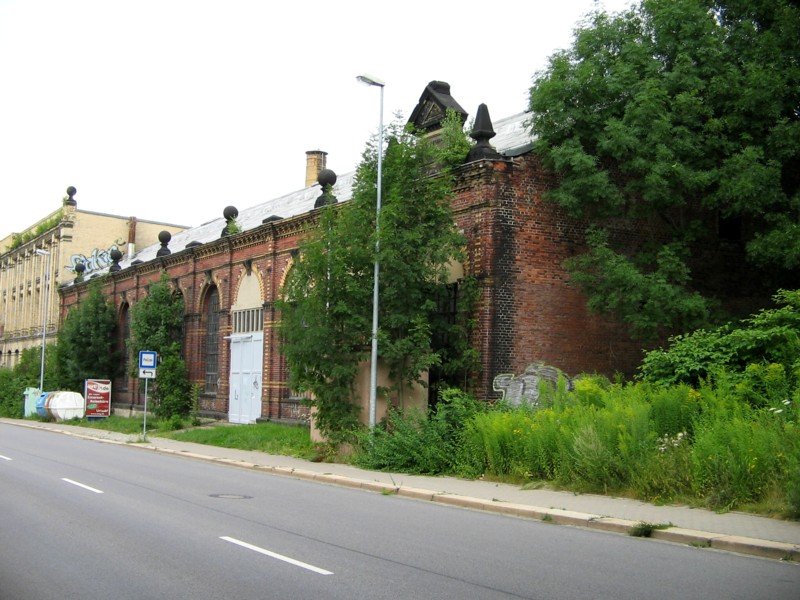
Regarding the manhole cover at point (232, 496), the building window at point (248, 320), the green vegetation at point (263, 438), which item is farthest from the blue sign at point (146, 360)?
the manhole cover at point (232, 496)

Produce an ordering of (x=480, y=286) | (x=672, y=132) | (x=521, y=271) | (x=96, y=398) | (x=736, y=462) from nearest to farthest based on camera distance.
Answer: (x=736, y=462) < (x=672, y=132) < (x=480, y=286) < (x=521, y=271) < (x=96, y=398)

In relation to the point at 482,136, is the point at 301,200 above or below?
above

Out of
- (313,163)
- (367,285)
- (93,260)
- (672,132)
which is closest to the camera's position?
(672,132)

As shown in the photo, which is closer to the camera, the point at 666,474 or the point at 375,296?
the point at 666,474

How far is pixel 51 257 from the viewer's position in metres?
61.7

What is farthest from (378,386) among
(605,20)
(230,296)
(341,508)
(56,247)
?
(56,247)

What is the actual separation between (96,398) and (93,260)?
21514 mm

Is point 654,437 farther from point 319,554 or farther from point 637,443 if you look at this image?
point 319,554

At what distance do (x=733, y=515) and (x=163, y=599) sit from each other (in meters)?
7.58

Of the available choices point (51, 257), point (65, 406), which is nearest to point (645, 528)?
point (65, 406)

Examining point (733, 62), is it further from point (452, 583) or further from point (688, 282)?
point (452, 583)

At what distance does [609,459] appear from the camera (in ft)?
45.2

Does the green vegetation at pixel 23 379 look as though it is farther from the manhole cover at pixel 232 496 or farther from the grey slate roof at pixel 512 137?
the manhole cover at pixel 232 496

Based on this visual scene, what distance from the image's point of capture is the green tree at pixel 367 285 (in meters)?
20.2
